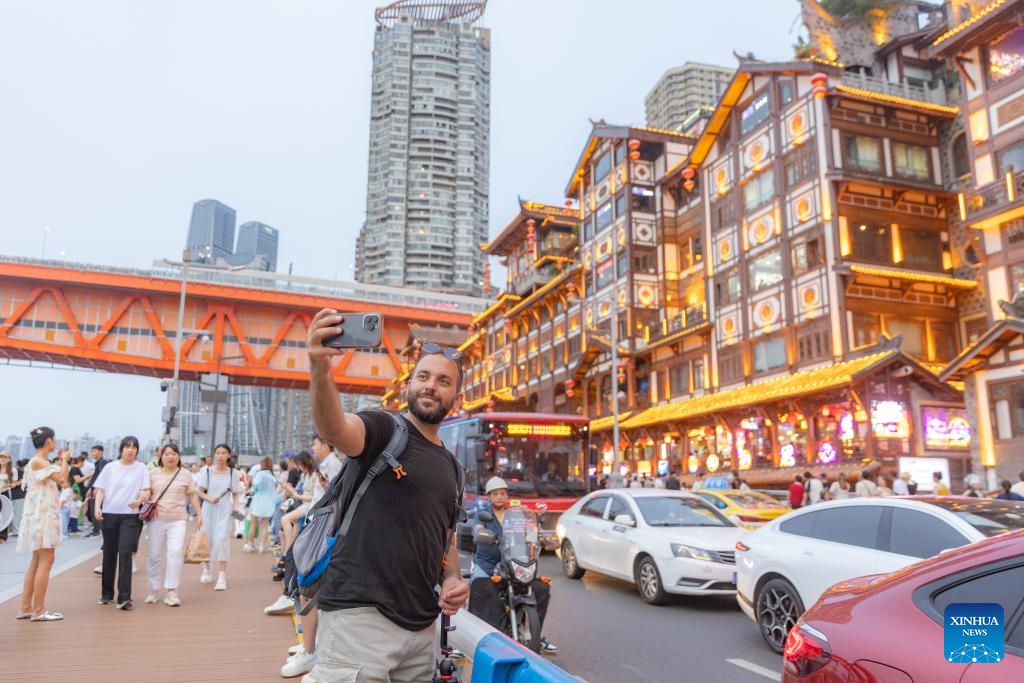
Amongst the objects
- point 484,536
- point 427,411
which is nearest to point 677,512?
point 484,536

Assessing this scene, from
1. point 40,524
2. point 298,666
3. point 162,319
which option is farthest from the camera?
point 162,319

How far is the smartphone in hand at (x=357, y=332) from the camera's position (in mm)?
2488

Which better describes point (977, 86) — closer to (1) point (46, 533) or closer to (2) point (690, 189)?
(2) point (690, 189)

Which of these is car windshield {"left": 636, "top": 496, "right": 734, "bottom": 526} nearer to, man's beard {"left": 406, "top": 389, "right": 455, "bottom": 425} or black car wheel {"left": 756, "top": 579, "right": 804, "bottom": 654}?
black car wheel {"left": 756, "top": 579, "right": 804, "bottom": 654}

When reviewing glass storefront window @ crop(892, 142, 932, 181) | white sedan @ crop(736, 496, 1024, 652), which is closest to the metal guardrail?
glass storefront window @ crop(892, 142, 932, 181)

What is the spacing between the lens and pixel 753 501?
16766mm

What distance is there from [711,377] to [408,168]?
4410 inches

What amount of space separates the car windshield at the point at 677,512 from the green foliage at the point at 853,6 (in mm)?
34294

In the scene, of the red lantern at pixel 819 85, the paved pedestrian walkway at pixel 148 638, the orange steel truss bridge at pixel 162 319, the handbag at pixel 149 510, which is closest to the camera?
the paved pedestrian walkway at pixel 148 638

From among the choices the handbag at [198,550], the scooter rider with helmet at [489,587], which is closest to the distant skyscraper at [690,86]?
the handbag at [198,550]

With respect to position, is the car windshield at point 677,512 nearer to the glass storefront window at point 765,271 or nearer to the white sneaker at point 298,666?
the white sneaker at point 298,666

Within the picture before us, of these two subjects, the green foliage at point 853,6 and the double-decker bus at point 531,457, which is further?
the green foliage at point 853,6

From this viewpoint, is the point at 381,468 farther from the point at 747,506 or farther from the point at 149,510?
the point at 747,506

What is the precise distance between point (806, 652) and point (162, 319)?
59.7 m
